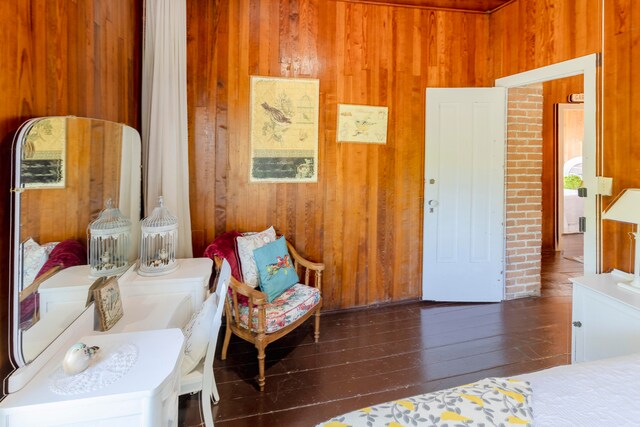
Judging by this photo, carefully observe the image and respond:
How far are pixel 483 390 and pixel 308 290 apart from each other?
1.77 metres

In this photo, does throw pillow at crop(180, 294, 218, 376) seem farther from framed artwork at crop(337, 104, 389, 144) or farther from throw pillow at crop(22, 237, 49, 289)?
framed artwork at crop(337, 104, 389, 144)

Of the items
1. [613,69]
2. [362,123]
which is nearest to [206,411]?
[362,123]

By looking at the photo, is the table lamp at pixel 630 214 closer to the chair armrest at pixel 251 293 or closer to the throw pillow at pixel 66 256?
the chair armrest at pixel 251 293

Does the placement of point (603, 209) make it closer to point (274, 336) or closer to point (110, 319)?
point (274, 336)

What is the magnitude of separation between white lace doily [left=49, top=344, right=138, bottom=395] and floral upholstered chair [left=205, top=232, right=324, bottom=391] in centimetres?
107

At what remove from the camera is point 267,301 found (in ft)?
8.34

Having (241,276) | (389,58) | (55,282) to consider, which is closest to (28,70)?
(55,282)

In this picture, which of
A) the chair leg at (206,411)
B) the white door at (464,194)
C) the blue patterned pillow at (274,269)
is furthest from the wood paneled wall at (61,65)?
the white door at (464,194)

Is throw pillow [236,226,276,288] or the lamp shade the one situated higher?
the lamp shade

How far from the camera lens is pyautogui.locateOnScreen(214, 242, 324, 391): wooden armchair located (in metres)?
2.24

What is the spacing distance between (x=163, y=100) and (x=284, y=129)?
105 cm

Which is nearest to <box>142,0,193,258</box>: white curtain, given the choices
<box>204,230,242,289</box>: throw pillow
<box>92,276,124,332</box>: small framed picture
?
<box>204,230,242,289</box>: throw pillow

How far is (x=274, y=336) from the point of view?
92.7 inches

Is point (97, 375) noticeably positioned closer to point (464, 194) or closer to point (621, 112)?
point (621, 112)
